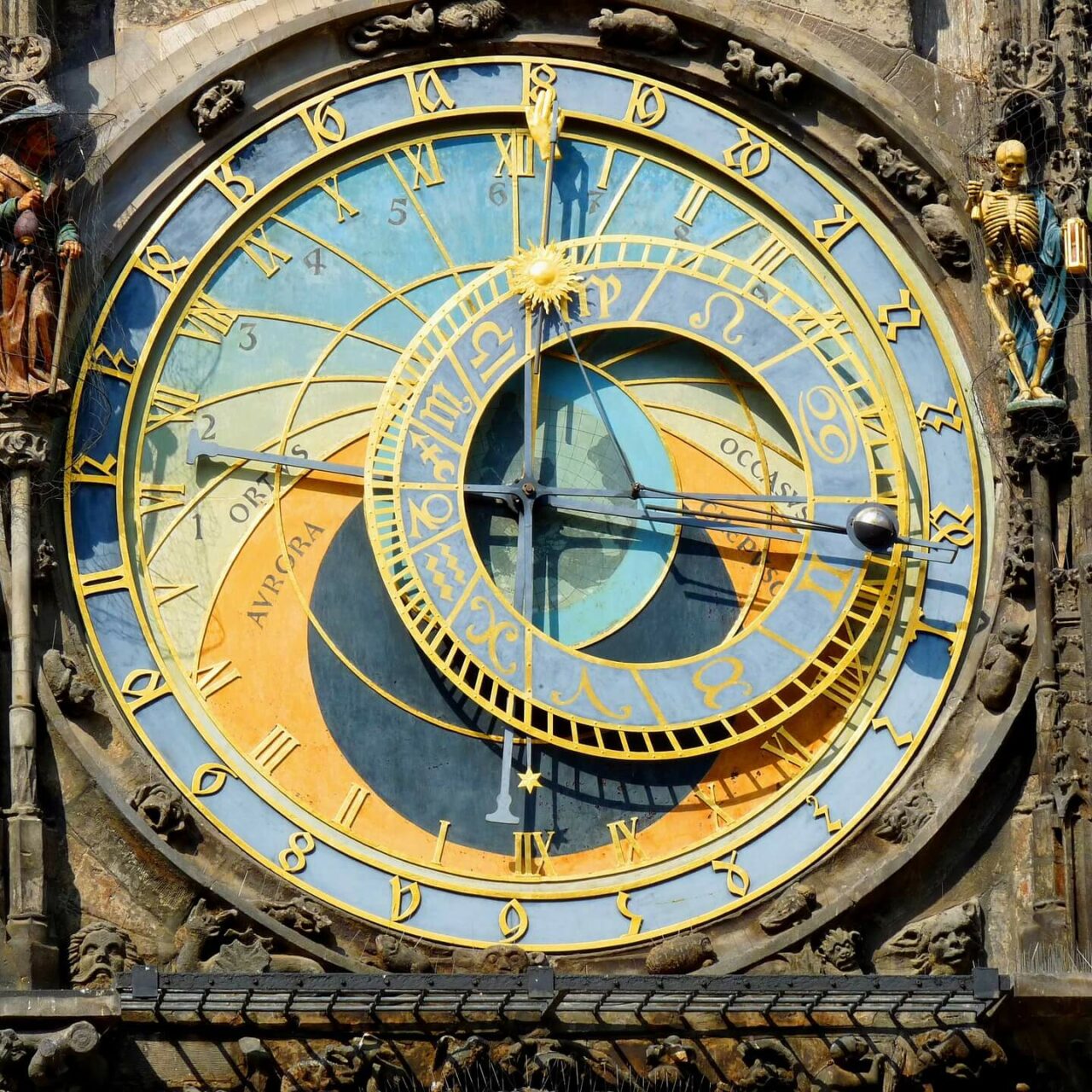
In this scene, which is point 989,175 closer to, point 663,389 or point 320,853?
point 663,389

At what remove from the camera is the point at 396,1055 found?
1392 cm

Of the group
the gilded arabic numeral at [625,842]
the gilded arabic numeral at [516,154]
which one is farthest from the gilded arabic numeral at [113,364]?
the gilded arabic numeral at [625,842]

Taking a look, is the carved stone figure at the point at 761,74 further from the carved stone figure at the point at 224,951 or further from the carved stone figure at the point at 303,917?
the carved stone figure at the point at 224,951

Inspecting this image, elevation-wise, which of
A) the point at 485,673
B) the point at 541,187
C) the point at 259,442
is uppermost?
the point at 541,187

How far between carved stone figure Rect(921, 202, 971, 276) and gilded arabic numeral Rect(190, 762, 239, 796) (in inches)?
140

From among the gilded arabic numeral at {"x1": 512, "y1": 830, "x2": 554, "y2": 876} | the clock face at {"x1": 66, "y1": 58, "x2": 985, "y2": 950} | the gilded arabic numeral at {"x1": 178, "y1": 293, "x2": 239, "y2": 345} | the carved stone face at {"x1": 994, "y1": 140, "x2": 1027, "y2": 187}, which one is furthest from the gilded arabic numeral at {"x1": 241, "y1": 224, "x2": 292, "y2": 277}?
the carved stone face at {"x1": 994, "y1": 140, "x2": 1027, "y2": 187}

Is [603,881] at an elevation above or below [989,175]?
below

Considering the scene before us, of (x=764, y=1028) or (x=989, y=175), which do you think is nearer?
(x=764, y=1028)

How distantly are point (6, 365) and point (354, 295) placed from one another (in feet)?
4.89

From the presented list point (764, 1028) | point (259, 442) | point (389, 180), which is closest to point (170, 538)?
point (259, 442)

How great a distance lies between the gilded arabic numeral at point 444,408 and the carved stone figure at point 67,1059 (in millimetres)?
2873

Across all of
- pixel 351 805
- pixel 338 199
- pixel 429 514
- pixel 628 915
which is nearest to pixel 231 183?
pixel 338 199

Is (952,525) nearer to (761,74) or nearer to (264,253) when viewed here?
(761,74)

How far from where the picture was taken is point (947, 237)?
15172mm
